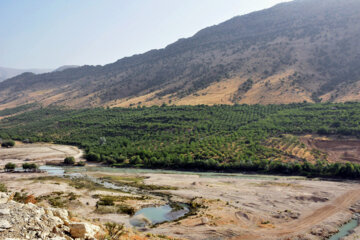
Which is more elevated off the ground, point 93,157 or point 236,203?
point 93,157

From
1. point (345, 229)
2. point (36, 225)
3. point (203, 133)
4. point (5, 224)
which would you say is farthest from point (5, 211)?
point (203, 133)

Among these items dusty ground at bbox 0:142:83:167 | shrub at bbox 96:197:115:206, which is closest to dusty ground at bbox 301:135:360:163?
shrub at bbox 96:197:115:206

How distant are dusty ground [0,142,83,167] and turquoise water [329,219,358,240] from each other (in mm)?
75984

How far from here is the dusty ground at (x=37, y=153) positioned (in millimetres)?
86438

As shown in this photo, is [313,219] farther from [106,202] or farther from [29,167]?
[29,167]

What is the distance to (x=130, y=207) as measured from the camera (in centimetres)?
4575

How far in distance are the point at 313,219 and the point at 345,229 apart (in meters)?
4.42

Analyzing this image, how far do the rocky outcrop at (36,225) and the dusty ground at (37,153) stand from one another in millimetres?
73281

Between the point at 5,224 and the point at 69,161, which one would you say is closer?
the point at 5,224

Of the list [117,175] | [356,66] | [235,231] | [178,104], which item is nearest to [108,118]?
[178,104]

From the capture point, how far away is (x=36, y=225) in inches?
682

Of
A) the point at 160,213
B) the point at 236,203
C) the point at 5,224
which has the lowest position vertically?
the point at 160,213

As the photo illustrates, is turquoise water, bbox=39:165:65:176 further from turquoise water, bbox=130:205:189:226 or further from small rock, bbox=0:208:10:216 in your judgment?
small rock, bbox=0:208:10:216

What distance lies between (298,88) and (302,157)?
8640 cm
